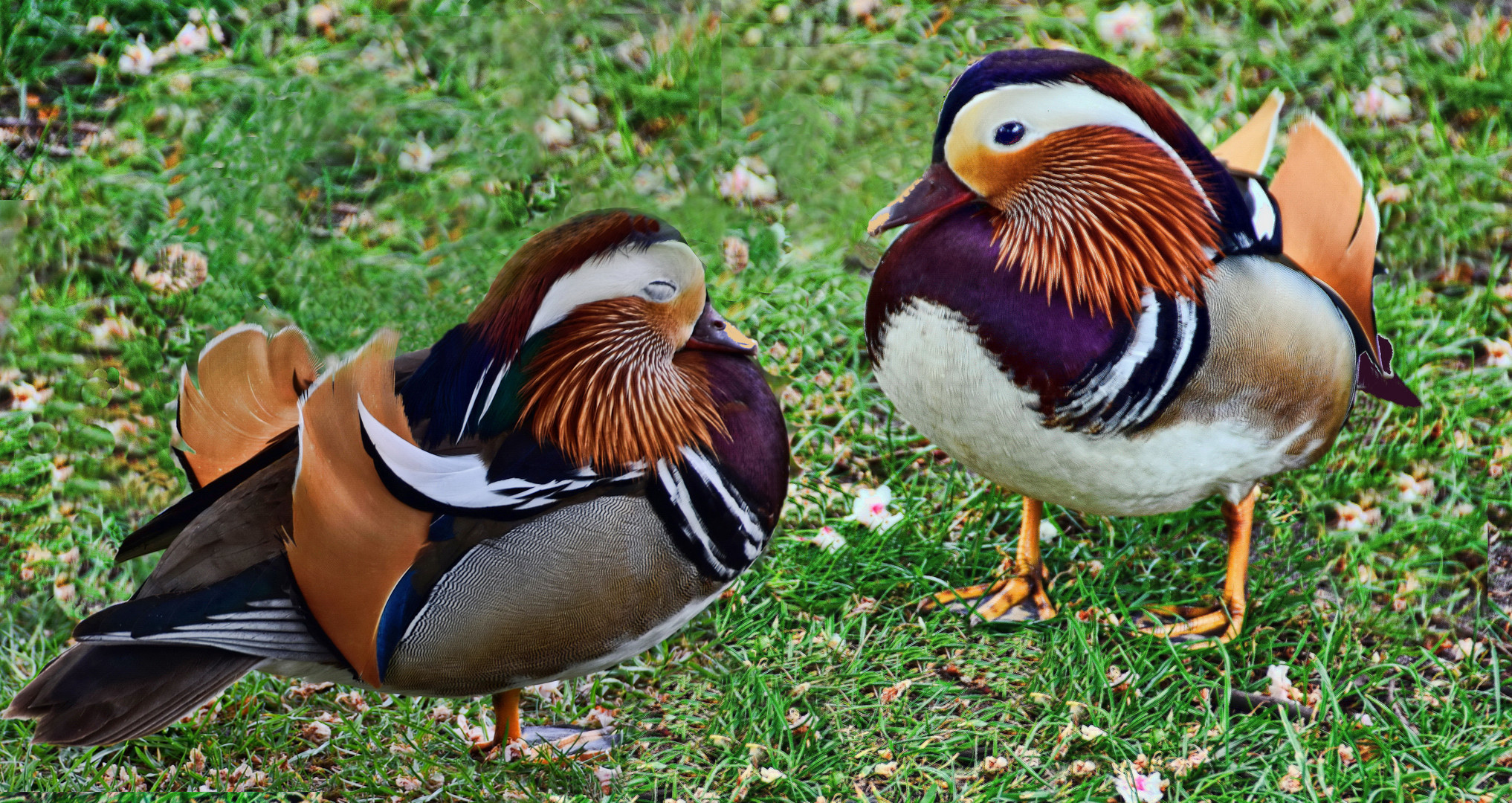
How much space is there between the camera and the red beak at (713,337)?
8.02ft

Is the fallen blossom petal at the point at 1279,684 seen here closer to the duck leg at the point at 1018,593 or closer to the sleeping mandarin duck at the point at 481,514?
the duck leg at the point at 1018,593

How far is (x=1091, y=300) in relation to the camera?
2.42m

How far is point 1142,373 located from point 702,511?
0.88 meters

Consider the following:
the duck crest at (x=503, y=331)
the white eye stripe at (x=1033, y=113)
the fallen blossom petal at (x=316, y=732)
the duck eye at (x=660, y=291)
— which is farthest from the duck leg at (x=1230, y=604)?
the fallen blossom petal at (x=316, y=732)

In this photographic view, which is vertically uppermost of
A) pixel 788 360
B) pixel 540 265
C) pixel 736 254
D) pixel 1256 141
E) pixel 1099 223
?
pixel 540 265

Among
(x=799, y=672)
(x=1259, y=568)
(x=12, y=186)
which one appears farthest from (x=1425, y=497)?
(x=12, y=186)

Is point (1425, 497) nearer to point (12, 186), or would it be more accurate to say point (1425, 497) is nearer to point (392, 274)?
point (392, 274)

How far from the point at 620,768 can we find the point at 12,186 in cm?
271

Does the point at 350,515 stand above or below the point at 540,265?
below

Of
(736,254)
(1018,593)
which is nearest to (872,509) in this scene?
(1018,593)

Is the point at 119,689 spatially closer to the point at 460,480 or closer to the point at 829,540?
the point at 460,480

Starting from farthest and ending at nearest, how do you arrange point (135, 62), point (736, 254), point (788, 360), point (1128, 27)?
point (1128, 27), point (135, 62), point (736, 254), point (788, 360)

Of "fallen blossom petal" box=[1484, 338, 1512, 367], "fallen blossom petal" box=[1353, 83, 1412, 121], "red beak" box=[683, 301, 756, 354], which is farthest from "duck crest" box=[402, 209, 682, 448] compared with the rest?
"fallen blossom petal" box=[1353, 83, 1412, 121]

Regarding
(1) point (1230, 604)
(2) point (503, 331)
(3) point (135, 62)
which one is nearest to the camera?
(2) point (503, 331)
